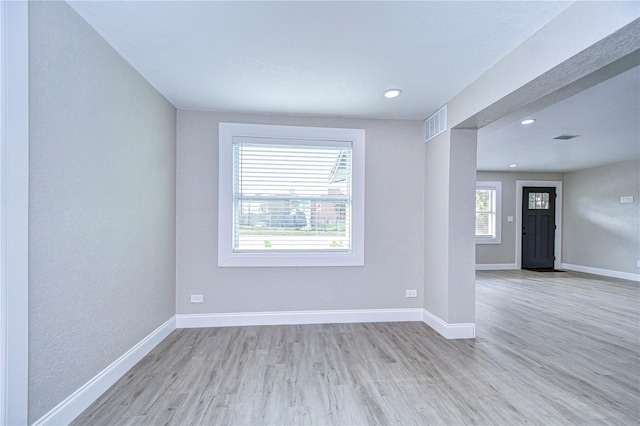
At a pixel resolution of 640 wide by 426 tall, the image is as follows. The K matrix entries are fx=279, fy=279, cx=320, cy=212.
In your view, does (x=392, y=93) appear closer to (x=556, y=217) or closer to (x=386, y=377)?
(x=386, y=377)

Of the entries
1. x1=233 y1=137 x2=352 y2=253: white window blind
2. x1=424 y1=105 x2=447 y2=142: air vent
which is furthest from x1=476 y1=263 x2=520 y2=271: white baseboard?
x1=233 y1=137 x2=352 y2=253: white window blind

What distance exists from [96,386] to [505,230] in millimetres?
8090

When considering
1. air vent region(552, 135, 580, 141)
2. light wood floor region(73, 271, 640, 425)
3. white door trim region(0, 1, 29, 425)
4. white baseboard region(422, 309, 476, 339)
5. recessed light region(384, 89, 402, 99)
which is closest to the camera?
white door trim region(0, 1, 29, 425)

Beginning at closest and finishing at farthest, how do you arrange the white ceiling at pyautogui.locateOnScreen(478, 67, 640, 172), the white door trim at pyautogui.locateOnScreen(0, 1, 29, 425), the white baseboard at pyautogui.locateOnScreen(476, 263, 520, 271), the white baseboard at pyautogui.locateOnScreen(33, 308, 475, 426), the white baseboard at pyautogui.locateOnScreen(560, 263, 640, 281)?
the white door trim at pyautogui.locateOnScreen(0, 1, 29, 425), the white baseboard at pyautogui.locateOnScreen(33, 308, 475, 426), the white ceiling at pyautogui.locateOnScreen(478, 67, 640, 172), the white baseboard at pyautogui.locateOnScreen(560, 263, 640, 281), the white baseboard at pyautogui.locateOnScreen(476, 263, 520, 271)

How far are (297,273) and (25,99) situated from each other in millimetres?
2588

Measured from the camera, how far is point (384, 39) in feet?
6.12

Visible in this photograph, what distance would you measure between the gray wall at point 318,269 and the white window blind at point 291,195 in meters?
0.25

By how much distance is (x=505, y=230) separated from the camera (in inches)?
277

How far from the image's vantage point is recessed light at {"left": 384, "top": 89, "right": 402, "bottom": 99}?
261cm

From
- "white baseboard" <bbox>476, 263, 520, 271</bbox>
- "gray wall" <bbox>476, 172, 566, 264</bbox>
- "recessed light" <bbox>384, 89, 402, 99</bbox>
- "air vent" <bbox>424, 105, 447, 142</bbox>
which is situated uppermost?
"recessed light" <bbox>384, 89, 402, 99</bbox>

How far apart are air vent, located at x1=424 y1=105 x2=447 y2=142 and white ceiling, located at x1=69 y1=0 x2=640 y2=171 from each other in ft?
0.31

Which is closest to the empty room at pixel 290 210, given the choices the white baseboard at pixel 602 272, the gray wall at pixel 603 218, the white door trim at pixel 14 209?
the white door trim at pixel 14 209

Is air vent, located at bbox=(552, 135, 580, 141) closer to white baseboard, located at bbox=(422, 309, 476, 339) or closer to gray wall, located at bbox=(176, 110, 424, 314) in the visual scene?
gray wall, located at bbox=(176, 110, 424, 314)

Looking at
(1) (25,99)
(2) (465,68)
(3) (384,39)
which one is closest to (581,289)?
(2) (465,68)
